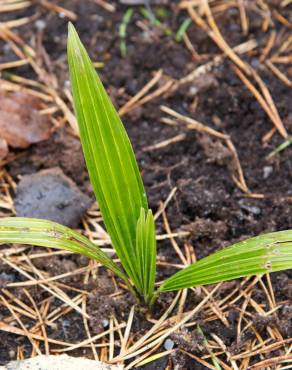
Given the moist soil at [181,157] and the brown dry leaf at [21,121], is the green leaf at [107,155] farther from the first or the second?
the brown dry leaf at [21,121]

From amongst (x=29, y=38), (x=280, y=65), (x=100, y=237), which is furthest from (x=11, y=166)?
(x=280, y=65)

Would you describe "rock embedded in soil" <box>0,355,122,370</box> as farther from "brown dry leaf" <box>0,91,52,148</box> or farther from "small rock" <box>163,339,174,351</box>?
"brown dry leaf" <box>0,91,52,148</box>

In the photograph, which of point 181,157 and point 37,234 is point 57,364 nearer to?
point 37,234

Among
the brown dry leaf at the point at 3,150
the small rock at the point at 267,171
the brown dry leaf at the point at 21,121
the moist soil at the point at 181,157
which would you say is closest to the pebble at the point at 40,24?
the moist soil at the point at 181,157

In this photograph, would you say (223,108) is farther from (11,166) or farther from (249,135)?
→ (11,166)

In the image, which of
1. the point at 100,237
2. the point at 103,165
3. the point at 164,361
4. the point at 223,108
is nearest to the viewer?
the point at 103,165
